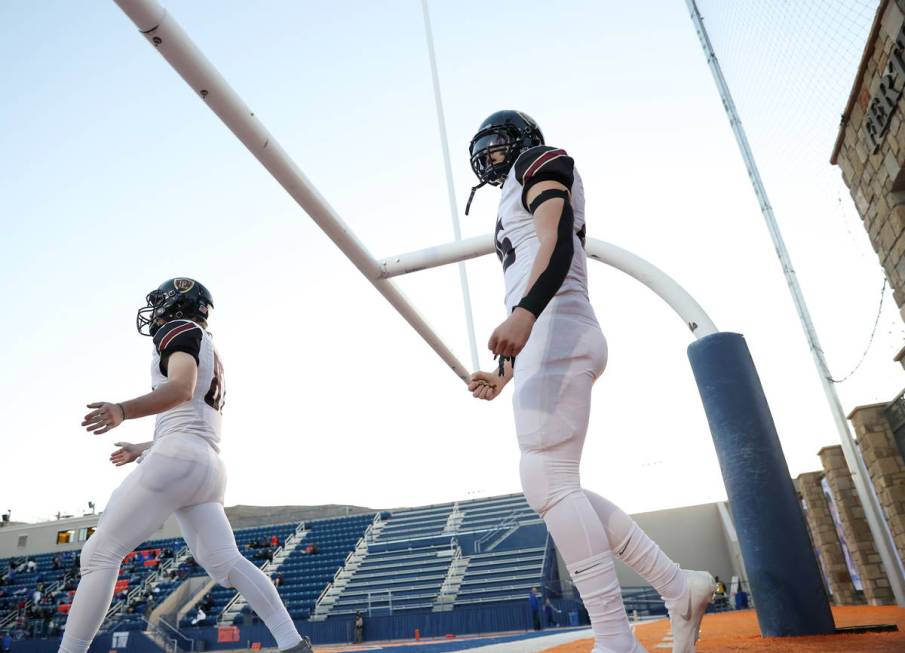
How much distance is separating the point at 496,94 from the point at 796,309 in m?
2.95

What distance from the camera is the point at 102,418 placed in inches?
79.4

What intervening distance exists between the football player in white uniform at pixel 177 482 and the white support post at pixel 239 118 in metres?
0.68

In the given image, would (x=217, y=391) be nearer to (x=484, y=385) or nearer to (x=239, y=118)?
(x=239, y=118)

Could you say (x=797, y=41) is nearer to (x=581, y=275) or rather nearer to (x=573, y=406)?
(x=581, y=275)

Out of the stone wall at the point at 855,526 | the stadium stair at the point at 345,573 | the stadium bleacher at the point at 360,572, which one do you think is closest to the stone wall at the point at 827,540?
the stone wall at the point at 855,526

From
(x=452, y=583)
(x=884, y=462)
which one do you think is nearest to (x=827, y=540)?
(x=884, y=462)

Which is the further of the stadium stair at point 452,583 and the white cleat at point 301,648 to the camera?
the stadium stair at point 452,583

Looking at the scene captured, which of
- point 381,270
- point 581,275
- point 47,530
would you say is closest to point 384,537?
point 47,530

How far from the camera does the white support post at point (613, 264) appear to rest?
351 cm

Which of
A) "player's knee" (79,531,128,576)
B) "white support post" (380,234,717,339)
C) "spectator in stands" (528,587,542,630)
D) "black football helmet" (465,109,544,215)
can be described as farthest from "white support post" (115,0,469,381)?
"spectator in stands" (528,587,542,630)

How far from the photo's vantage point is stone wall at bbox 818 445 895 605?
7.45m

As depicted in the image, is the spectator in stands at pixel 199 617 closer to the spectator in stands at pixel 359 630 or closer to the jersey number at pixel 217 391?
the spectator in stands at pixel 359 630

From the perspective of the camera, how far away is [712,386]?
3.27 meters

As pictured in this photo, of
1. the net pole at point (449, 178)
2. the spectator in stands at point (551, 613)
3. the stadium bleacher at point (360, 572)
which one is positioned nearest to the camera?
the net pole at point (449, 178)
